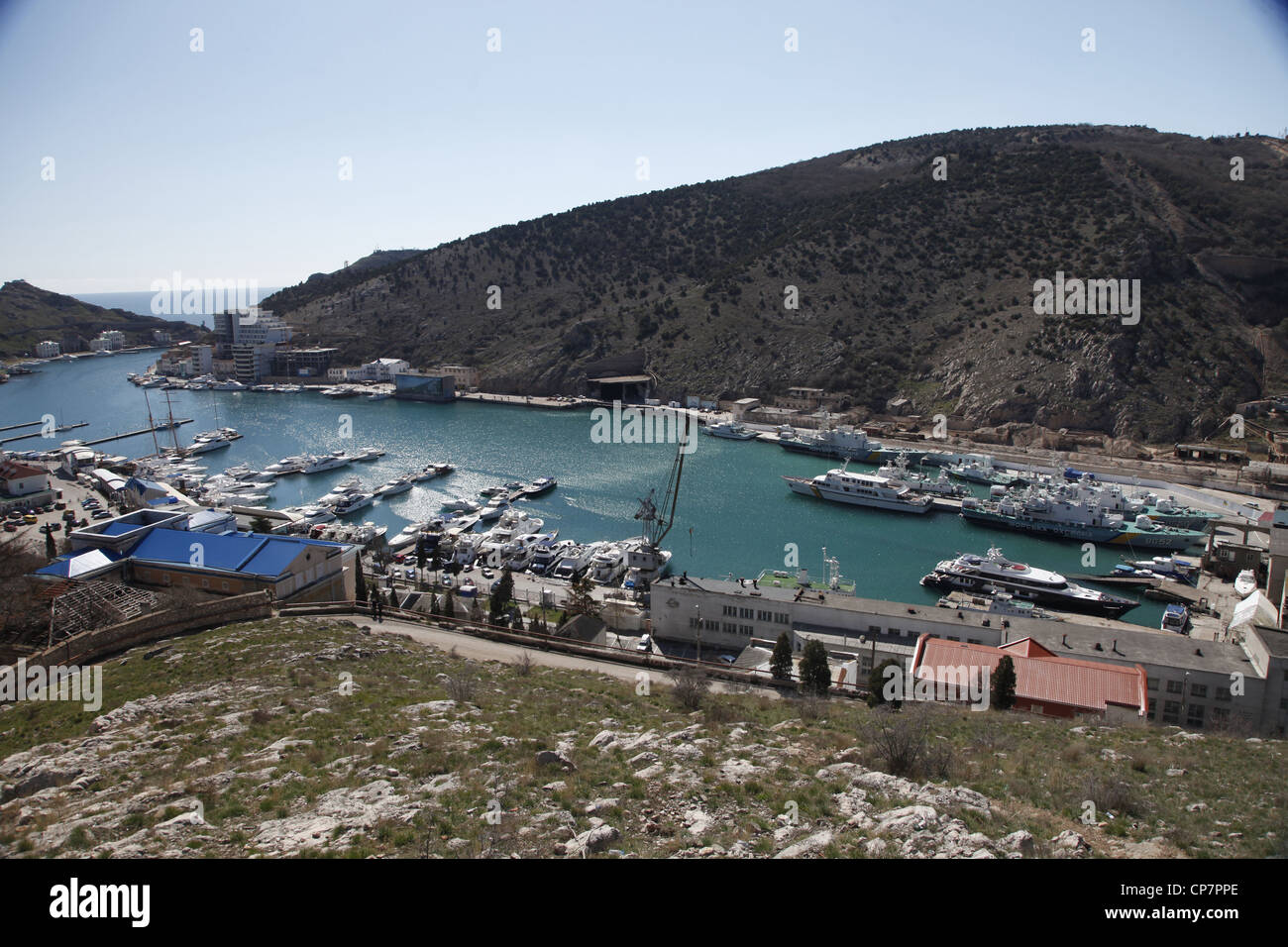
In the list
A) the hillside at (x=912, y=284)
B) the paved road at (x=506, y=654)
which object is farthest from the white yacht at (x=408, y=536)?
the hillside at (x=912, y=284)

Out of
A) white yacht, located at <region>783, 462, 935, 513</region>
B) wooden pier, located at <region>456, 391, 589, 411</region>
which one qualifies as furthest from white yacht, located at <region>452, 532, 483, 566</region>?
wooden pier, located at <region>456, 391, 589, 411</region>

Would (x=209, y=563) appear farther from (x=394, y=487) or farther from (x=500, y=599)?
(x=394, y=487)

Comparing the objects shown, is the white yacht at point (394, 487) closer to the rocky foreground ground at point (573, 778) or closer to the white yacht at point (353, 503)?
the white yacht at point (353, 503)

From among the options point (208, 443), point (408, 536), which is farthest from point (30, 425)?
point (408, 536)

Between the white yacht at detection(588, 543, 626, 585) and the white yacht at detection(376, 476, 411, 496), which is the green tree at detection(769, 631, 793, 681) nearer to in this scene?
the white yacht at detection(588, 543, 626, 585)
